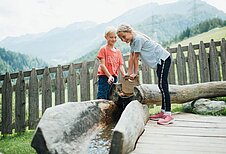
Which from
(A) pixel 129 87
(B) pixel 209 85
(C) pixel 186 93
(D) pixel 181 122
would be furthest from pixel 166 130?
(B) pixel 209 85

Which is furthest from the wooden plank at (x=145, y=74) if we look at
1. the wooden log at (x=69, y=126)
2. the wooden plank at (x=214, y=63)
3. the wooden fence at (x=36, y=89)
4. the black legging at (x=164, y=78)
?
the wooden log at (x=69, y=126)

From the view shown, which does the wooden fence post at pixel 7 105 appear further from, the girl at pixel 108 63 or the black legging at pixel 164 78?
the black legging at pixel 164 78

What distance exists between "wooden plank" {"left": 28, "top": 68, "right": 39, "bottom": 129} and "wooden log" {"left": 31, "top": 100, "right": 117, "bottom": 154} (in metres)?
2.80

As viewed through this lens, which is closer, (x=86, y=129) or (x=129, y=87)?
(x=86, y=129)

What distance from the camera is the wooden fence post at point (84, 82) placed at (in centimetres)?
682

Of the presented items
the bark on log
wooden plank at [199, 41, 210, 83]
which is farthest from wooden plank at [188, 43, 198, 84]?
the bark on log

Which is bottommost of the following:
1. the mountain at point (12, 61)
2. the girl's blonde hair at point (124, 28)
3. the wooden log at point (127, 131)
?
the wooden log at point (127, 131)

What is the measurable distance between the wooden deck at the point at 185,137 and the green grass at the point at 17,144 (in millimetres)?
1998

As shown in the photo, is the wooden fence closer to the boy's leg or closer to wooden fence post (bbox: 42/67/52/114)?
wooden fence post (bbox: 42/67/52/114)

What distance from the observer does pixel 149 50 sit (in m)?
4.36

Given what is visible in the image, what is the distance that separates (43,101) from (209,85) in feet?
12.2

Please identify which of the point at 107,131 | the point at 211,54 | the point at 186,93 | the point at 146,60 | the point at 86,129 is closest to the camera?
the point at 86,129

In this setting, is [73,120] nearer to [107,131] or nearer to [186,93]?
[107,131]

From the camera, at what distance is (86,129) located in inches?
147
